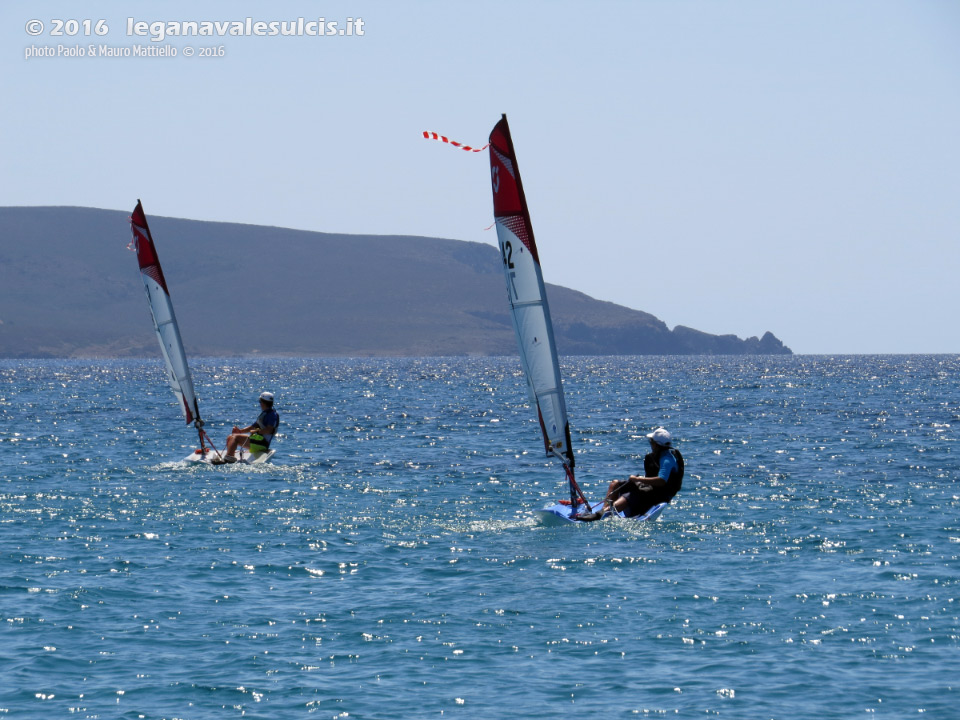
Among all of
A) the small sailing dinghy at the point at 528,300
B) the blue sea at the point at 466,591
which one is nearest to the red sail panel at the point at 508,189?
the small sailing dinghy at the point at 528,300

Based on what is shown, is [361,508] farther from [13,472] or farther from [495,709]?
[495,709]

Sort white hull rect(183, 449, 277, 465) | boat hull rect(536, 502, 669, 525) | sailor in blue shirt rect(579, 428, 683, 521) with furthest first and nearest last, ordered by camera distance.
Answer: white hull rect(183, 449, 277, 465)
sailor in blue shirt rect(579, 428, 683, 521)
boat hull rect(536, 502, 669, 525)

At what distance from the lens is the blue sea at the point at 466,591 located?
508 inches

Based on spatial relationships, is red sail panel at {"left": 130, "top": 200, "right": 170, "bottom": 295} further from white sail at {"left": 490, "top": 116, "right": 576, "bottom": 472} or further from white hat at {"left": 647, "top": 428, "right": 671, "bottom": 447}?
white hat at {"left": 647, "top": 428, "right": 671, "bottom": 447}

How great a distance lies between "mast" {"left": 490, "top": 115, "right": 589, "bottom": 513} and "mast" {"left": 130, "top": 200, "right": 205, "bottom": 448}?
14650mm

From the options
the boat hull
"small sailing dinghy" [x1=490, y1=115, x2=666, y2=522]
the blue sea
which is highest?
"small sailing dinghy" [x1=490, y1=115, x2=666, y2=522]

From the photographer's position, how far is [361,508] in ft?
84.4

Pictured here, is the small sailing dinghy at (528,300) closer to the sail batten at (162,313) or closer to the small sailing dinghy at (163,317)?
the small sailing dinghy at (163,317)

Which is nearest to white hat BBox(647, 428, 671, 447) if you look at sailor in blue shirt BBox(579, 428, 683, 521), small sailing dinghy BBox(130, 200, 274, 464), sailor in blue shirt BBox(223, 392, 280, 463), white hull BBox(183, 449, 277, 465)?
sailor in blue shirt BBox(579, 428, 683, 521)

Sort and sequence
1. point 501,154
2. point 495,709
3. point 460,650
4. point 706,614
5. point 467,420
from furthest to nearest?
1. point 467,420
2. point 501,154
3. point 706,614
4. point 460,650
5. point 495,709

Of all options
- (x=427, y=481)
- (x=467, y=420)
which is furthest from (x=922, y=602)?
(x=467, y=420)

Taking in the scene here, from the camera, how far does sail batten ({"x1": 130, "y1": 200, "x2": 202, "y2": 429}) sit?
34.5 m

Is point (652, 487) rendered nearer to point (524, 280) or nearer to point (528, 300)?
point (528, 300)

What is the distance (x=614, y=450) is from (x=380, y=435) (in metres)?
10.9
